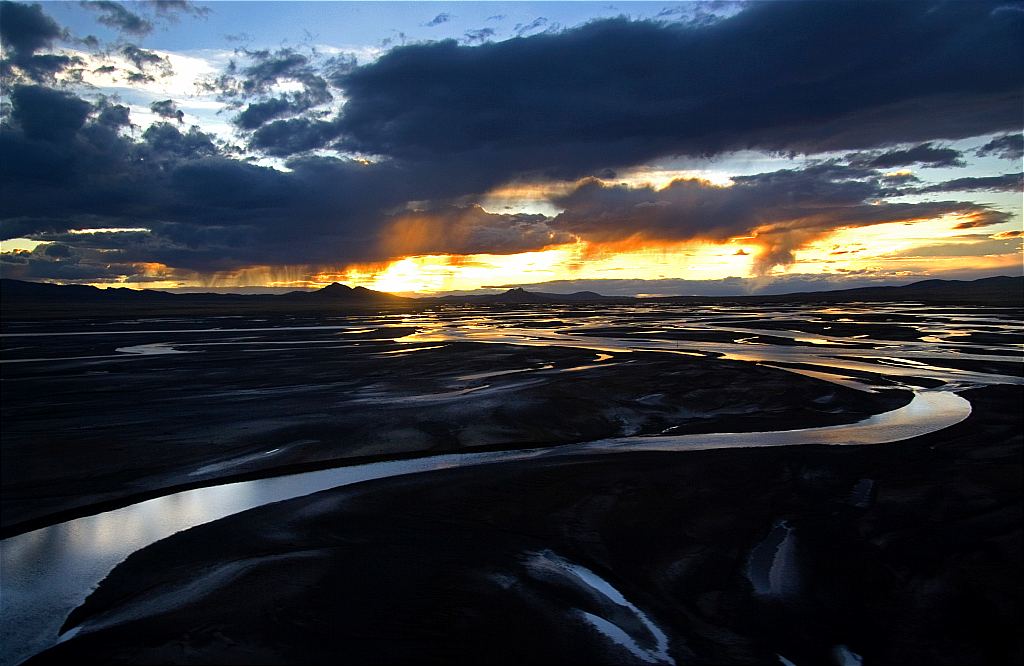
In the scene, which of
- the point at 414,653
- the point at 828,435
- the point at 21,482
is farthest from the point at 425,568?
the point at 828,435

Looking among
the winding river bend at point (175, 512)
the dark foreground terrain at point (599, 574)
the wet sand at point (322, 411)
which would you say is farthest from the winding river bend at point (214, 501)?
the wet sand at point (322, 411)

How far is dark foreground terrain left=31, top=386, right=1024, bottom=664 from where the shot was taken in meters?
5.57

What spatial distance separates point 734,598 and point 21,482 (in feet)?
35.7

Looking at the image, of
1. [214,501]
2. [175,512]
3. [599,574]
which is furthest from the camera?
[214,501]

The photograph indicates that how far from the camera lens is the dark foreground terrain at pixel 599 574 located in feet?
18.3

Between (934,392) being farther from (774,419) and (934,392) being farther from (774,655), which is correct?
(774,655)

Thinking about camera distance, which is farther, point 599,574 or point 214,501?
point 214,501

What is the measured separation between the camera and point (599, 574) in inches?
276

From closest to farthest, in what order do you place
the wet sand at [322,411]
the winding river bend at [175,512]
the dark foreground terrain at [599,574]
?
the dark foreground terrain at [599,574] → the winding river bend at [175,512] → the wet sand at [322,411]

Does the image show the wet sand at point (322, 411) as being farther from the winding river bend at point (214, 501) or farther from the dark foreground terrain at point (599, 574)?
the dark foreground terrain at point (599, 574)

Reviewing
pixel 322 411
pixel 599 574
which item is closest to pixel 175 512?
pixel 599 574

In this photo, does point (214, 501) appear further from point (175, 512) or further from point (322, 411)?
point (322, 411)

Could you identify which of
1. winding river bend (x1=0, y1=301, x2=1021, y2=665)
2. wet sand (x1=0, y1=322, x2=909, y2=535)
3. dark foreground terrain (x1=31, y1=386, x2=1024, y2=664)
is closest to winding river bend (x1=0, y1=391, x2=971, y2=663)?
winding river bend (x1=0, y1=301, x2=1021, y2=665)

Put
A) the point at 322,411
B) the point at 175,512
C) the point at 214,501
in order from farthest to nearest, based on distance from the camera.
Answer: the point at 322,411, the point at 214,501, the point at 175,512
